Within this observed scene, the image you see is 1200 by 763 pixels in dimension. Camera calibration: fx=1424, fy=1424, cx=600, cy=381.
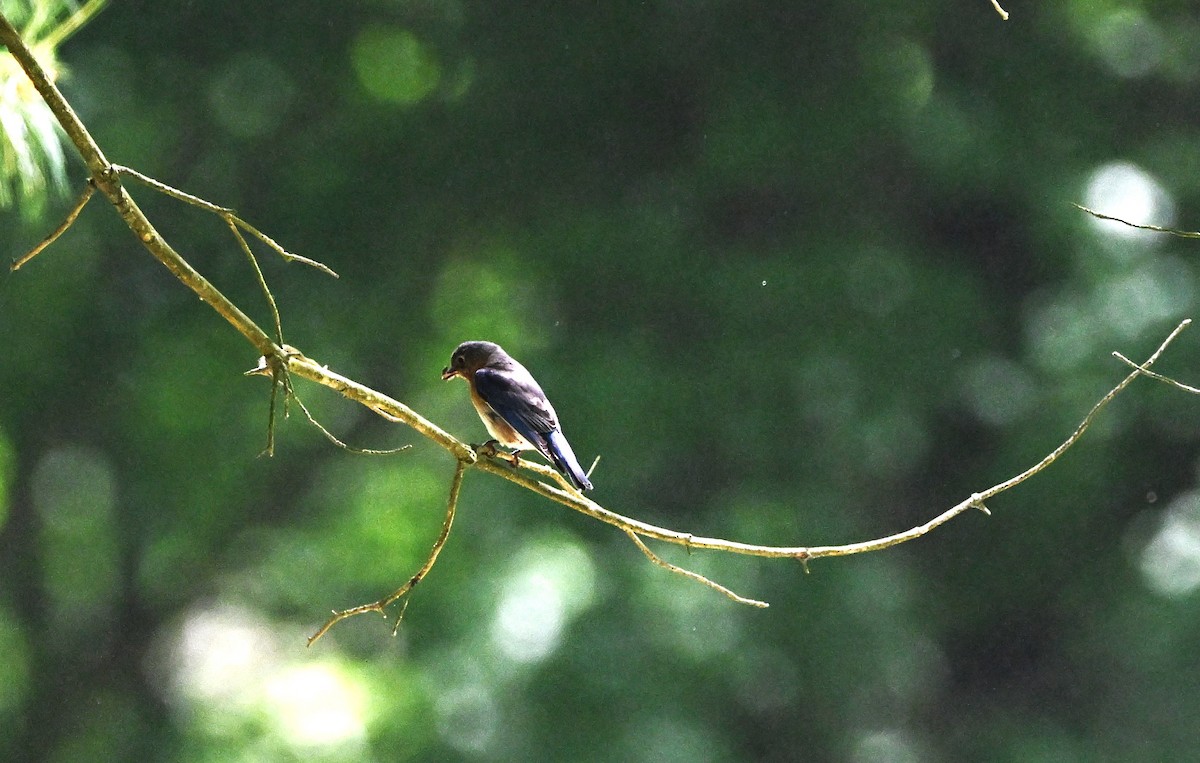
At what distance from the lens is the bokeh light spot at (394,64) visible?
7320 millimetres

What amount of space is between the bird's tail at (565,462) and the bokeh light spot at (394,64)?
15.4ft

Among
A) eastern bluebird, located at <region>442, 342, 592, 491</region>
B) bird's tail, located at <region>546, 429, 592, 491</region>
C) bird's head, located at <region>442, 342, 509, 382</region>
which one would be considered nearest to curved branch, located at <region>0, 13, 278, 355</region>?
bird's tail, located at <region>546, 429, 592, 491</region>

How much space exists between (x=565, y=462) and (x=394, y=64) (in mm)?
5016

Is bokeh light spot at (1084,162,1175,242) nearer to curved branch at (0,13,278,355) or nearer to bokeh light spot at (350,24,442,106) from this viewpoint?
bokeh light spot at (350,24,442,106)

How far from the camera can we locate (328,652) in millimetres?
6855

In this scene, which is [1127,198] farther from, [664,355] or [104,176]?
[104,176]

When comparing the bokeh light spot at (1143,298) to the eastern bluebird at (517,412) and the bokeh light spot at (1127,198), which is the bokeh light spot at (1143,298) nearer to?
the bokeh light spot at (1127,198)

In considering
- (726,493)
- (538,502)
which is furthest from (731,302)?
(538,502)

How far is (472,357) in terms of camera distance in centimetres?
341

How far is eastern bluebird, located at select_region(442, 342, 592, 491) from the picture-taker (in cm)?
291

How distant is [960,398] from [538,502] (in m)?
2.17

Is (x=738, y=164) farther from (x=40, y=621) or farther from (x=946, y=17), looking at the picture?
(x=40, y=621)

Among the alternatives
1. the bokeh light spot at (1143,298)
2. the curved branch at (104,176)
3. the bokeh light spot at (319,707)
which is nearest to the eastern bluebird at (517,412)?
the curved branch at (104,176)

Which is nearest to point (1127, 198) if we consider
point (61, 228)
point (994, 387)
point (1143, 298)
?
point (1143, 298)
